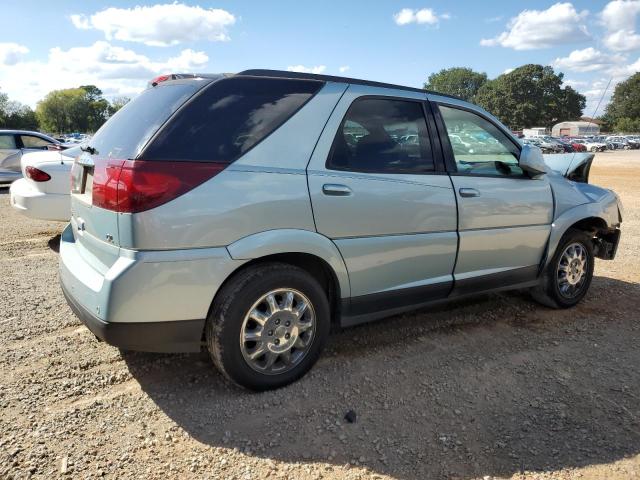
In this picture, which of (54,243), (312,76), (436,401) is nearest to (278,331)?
(436,401)

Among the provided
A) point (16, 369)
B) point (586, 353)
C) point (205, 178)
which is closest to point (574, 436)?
point (586, 353)

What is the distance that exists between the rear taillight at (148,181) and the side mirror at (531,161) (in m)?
2.45

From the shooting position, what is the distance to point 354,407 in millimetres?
2959

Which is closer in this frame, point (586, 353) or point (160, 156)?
point (160, 156)

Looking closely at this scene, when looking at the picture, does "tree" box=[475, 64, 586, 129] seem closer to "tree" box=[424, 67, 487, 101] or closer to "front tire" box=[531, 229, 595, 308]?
"tree" box=[424, 67, 487, 101]

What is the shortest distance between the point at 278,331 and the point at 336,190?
90cm

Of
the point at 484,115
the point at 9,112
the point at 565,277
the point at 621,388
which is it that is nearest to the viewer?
the point at 621,388

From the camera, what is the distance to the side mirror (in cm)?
393

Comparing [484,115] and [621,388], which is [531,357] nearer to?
[621,388]

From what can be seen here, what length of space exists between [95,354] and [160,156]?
5.56 ft

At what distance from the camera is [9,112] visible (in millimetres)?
102438

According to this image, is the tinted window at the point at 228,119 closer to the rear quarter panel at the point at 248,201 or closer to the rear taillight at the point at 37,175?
the rear quarter panel at the point at 248,201

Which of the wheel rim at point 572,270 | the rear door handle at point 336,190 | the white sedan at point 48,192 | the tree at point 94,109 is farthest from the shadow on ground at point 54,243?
the tree at point 94,109

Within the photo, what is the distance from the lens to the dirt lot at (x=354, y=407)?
8.17 feet
